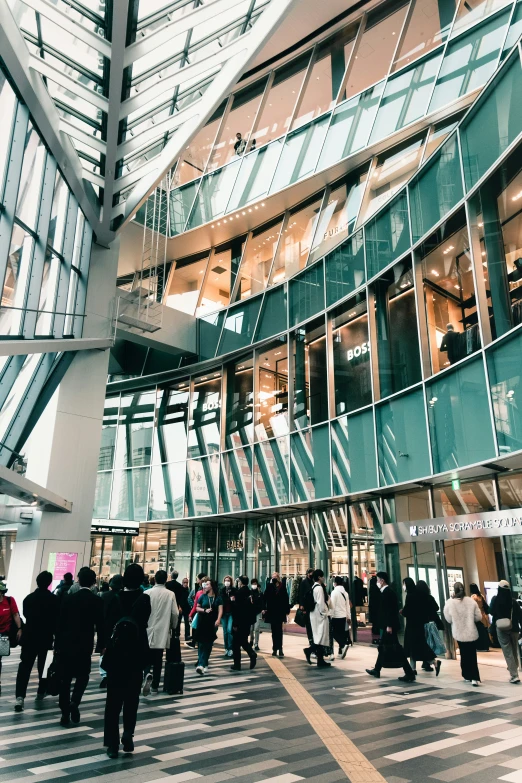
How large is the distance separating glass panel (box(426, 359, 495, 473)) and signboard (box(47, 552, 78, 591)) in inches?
318

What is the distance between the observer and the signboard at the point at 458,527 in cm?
1005

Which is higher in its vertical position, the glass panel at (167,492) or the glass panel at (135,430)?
the glass panel at (135,430)

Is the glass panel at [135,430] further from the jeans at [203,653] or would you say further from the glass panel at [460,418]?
the glass panel at [460,418]

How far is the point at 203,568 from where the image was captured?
69.2ft

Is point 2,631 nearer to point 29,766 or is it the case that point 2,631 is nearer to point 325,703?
point 29,766

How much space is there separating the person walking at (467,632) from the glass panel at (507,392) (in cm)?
261

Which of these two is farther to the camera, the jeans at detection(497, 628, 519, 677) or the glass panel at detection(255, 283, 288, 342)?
the glass panel at detection(255, 283, 288, 342)

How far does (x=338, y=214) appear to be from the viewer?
17922 mm

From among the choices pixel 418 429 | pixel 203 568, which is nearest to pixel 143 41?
pixel 418 429

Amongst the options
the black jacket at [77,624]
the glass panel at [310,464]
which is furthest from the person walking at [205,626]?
the glass panel at [310,464]

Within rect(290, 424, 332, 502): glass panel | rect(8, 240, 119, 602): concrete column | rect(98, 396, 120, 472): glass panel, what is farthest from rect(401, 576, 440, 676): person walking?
rect(98, 396, 120, 472): glass panel

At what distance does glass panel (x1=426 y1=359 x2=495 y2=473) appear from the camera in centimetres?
1055

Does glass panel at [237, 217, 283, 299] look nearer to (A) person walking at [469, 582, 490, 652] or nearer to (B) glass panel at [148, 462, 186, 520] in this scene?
(B) glass panel at [148, 462, 186, 520]

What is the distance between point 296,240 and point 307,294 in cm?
272
